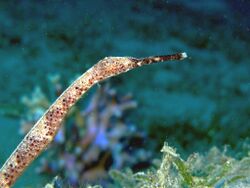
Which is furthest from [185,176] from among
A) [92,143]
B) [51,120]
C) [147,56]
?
[147,56]

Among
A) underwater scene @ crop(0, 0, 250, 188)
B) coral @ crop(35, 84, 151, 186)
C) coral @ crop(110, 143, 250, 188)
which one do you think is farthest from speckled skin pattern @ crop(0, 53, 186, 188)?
underwater scene @ crop(0, 0, 250, 188)

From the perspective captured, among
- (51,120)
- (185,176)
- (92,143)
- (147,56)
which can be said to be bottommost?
(185,176)

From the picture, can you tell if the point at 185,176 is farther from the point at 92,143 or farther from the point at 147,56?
the point at 147,56

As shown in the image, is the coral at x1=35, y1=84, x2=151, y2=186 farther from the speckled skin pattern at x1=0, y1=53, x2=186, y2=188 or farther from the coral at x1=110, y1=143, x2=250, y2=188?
the speckled skin pattern at x1=0, y1=53, x2=186, y2=188

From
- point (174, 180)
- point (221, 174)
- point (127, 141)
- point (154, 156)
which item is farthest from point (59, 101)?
point (154, 156)

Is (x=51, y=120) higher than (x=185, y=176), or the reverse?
(x=51, y=120)

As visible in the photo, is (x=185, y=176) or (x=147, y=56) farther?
(x=147, y=56)

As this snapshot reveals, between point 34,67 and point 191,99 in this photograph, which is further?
point 191,99

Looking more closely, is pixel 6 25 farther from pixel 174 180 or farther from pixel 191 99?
pixel 174 180

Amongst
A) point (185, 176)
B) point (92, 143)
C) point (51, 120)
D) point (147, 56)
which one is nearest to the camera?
point (51, 120)

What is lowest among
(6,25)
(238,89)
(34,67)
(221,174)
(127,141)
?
(221,174)
